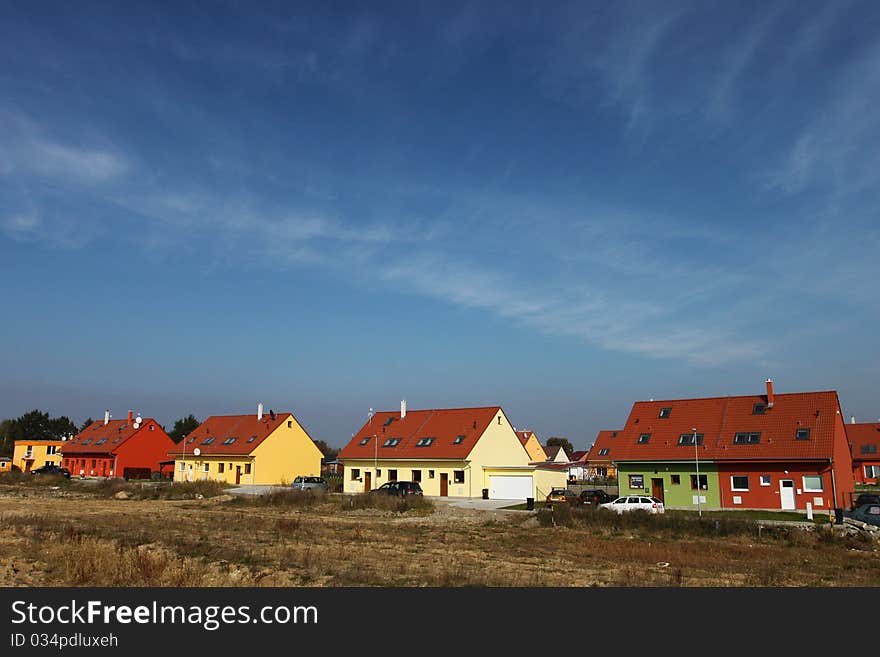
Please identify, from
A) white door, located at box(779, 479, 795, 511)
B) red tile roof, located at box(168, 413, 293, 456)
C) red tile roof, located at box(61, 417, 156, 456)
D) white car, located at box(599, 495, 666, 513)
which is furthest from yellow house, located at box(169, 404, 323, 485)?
white door, located at box(779, 479, 795, 511)

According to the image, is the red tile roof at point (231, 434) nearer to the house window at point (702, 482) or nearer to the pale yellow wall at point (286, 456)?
the pale yellow wall at point (286, 456)

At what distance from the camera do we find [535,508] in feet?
122

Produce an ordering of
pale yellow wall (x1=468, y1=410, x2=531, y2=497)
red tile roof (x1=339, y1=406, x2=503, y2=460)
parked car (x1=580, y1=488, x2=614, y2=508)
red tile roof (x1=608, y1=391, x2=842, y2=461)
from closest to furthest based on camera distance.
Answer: red tile roof (x1=608, y1=391, x2=842, y2=461)
parked car (x1=580, y1=488, x2=614, y2=508)
pale yellow wall (x1=468, y1=410, x2=531, y2=497)
red tile roof (x1=339, y1=406, x2=503, y2=460)

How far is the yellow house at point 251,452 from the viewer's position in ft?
193

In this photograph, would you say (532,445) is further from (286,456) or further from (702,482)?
(702,482)

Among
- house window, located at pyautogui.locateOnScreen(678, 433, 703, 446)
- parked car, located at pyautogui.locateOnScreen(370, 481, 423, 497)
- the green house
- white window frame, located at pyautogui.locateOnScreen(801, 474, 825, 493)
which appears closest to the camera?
white window frame, located at pyautogui.locateOnScreen(801, 474, 825, 493)

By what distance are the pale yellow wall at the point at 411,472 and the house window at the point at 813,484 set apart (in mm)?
20270

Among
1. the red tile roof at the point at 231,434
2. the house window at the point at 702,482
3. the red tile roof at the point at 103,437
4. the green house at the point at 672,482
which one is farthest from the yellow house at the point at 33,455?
the house window at the point at 702,482

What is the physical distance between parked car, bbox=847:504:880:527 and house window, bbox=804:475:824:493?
22.2 ft

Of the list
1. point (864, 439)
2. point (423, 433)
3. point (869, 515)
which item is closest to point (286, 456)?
point (423, 433)

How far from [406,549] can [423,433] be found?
32037 mm

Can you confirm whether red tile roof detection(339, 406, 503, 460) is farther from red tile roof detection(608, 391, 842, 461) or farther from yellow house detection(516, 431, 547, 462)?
yellow house detection(516, 431, 547, 462)

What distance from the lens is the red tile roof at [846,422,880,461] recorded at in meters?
70.0
